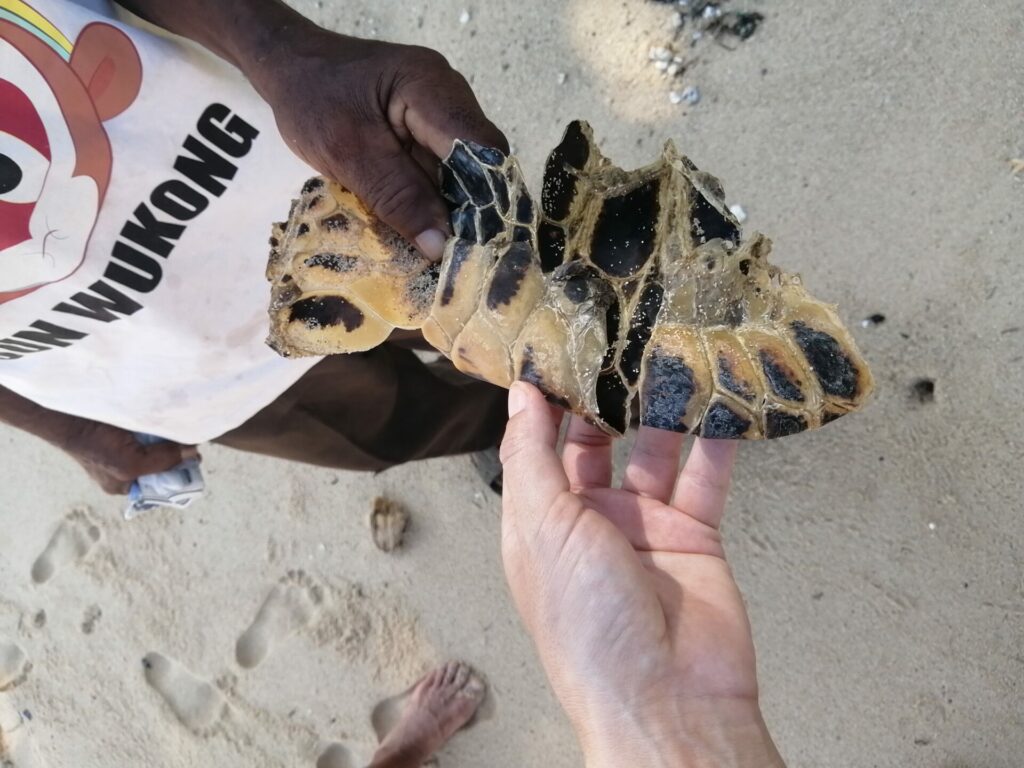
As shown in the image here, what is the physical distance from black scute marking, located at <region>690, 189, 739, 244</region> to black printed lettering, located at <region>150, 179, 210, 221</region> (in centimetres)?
94

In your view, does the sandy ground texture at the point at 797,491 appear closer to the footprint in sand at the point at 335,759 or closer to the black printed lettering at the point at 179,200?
the footprint in sand at the point at 335,759

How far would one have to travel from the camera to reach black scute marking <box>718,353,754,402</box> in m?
1.12

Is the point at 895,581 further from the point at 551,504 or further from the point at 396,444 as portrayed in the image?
the point at 396,444

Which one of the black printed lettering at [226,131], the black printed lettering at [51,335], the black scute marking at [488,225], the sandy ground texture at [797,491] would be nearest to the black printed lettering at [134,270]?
the black printed lettering at [51,335]

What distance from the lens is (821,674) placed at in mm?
2021

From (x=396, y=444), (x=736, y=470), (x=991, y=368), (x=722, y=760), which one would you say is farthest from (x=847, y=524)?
(x=396, y=444)

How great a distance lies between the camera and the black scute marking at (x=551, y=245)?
1277 millimetres

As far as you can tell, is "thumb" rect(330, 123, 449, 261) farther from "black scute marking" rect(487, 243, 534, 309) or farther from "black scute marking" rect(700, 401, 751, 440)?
"black scute marking" rect(700, 401, 751, 440)

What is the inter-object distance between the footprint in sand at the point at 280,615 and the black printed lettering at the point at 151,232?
1.61 meters

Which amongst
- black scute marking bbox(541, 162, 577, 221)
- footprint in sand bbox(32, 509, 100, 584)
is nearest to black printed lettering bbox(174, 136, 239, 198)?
black scute marking bbox(541, 162, 577, 221)

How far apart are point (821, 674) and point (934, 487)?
1.94 ft

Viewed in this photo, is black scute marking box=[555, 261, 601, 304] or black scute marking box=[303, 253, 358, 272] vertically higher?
black scute marking box=[555, 261, 601, 304]

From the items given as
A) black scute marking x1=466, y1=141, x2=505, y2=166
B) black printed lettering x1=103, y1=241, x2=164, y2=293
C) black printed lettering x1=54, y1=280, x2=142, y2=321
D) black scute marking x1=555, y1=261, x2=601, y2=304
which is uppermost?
black scute marking x1=466, y1=141, x2=505, y2=166

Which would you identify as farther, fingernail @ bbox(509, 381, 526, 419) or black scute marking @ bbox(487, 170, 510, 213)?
fingernail @ bbox(509, 381, 526, 419)
